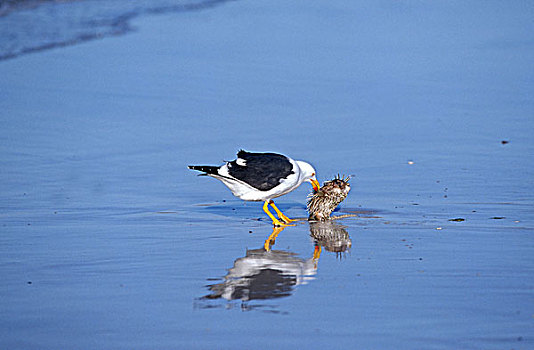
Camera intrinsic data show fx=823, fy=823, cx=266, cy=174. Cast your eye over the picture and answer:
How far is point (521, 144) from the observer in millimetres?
9891

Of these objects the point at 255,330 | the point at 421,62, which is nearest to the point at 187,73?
the point at 421,62

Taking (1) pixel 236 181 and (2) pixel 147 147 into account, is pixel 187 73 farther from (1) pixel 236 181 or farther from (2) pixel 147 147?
(1) pixel 236 181

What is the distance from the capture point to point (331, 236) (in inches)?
283

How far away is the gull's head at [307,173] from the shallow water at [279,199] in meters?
0.38

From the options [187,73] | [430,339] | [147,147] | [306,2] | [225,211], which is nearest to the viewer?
[430,339]

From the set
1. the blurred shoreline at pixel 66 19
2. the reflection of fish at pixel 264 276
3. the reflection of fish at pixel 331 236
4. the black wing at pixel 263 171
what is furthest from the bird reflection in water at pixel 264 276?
the blurred shoreline at pixel 66 19

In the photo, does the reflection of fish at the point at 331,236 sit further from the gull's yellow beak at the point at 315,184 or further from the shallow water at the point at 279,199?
the gull's yellow beak at the point at 315,184

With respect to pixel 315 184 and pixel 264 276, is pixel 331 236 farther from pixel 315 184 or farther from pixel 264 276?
pixel 264 276

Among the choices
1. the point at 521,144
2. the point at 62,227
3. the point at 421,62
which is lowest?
the point at 62,227

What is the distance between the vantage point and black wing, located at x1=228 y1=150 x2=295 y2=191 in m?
7.66

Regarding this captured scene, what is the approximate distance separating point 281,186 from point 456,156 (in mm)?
2800

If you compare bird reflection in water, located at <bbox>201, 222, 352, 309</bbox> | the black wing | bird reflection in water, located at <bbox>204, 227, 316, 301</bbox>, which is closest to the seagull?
the black wing

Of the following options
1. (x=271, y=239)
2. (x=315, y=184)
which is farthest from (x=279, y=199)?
(x=271, y=239)

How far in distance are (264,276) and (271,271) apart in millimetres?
134
